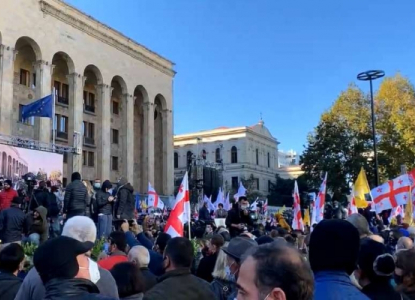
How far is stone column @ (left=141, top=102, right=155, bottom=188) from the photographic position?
45312mm

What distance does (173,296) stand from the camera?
3.71m

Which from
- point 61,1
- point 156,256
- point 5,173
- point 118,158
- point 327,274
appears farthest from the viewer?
point 118,158

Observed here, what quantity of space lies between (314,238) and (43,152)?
27.7 metres

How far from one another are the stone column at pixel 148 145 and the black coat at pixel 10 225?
3556 centimetres

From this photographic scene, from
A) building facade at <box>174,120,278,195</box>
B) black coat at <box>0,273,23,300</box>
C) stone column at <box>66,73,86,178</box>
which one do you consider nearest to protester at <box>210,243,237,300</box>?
black coat at <box>0,273,23,300</box>

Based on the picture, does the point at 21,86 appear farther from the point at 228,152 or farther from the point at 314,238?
the point at 228,152

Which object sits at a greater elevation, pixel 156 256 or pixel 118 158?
pixel 118 158

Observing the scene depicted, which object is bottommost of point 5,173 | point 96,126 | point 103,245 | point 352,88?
point 103,245

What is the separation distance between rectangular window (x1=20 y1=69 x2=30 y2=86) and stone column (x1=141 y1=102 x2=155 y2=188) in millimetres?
12359

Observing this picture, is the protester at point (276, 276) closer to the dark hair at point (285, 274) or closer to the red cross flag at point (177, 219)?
the dark hair at point (285, 274)

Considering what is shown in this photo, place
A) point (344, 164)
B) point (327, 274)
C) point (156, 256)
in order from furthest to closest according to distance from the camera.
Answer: point (344, 164) < point (156, 256) < point (327, 274)

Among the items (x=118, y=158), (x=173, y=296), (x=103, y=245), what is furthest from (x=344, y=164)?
(x=173, y=296)

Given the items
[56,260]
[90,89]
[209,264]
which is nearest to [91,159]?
[90,89]

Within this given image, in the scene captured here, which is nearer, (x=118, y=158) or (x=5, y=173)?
(x=5, y=173)
